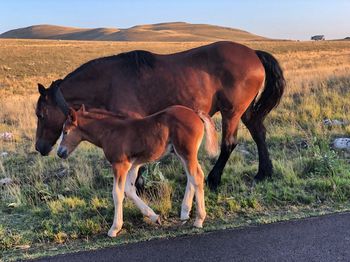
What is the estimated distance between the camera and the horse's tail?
7391 millimetres

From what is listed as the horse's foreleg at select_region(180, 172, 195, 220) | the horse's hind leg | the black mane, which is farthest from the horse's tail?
the horse's foreleg at select_region(180, 172, 195, 220)

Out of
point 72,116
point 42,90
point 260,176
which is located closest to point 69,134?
point 72,116

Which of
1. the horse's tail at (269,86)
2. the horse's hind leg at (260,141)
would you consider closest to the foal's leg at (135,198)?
the horse's hind leg at (260,141)

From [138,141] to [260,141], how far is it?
2.95 meters

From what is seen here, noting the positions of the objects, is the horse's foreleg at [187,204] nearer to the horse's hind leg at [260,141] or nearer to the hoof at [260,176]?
the hoof at [260,176]

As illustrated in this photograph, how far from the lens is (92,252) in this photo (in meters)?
4.43

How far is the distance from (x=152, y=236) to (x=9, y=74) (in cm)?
Answer: 3298

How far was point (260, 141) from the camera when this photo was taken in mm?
7367

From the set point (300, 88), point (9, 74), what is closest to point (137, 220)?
point (300, 88)

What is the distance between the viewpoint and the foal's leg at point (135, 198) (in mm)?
5169

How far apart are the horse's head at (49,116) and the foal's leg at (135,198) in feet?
4.79

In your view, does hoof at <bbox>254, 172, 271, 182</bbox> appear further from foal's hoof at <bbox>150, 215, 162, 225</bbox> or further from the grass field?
foal's hoof at <bbox>150, 215, 162, 225</bbox>

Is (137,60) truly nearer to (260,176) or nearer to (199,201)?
(199,201)

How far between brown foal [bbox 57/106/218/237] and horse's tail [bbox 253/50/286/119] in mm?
2449
